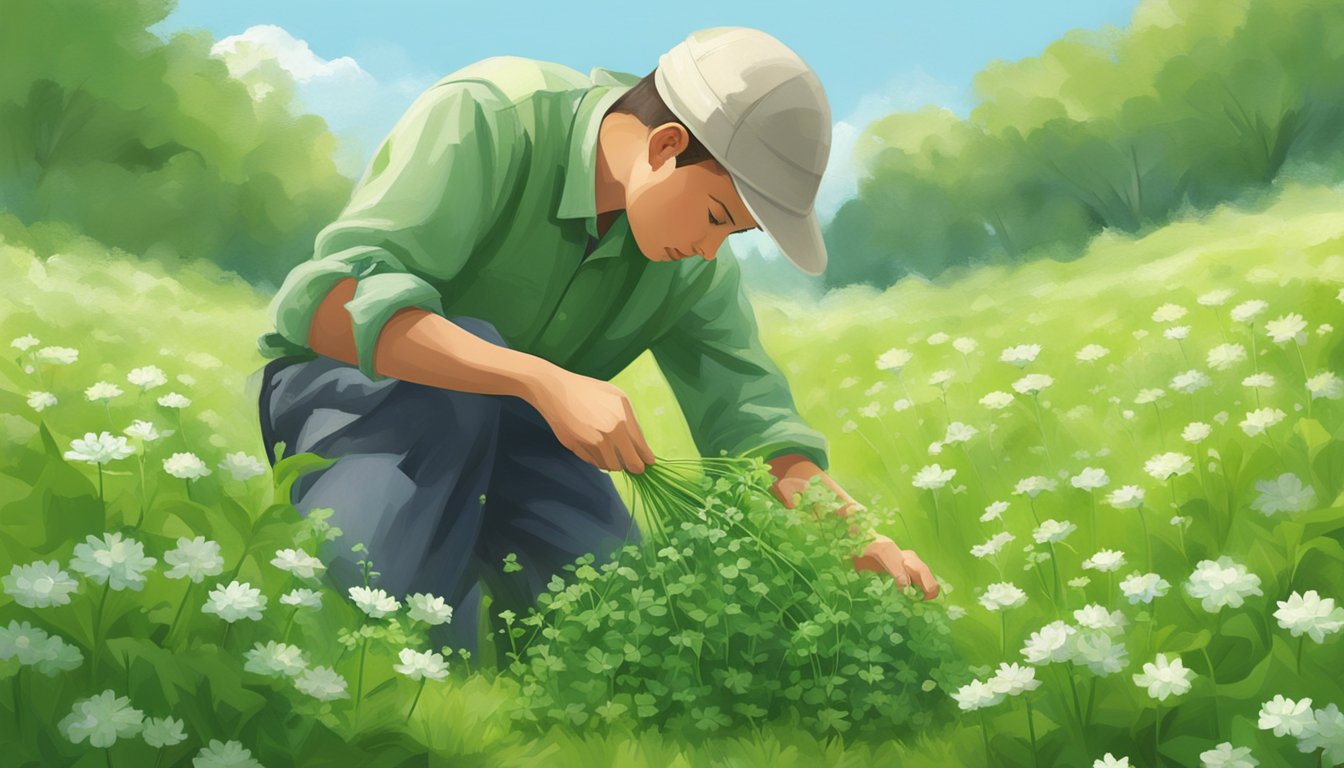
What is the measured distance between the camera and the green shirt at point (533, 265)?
8.71 feet

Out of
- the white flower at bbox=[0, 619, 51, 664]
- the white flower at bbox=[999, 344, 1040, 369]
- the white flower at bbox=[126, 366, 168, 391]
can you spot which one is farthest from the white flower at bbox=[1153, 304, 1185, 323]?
the white flower at bbox=[0, 619, 51, 664]

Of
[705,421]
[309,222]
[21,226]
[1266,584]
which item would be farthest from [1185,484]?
[309,222]

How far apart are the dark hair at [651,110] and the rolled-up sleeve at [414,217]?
26 cm

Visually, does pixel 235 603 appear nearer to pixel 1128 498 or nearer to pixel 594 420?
pixel 594 420

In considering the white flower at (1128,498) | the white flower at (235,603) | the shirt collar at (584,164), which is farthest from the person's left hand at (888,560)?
the white flower at (235,603)

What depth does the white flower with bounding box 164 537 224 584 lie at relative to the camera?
193 cm

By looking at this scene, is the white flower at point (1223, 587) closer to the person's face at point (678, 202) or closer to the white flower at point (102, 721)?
the person's face at point (678, 202)

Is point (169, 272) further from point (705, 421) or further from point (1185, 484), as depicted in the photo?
point (1185, 484)

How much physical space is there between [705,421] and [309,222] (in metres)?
12.7

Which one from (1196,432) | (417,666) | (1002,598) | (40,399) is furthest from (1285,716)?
(40,399)

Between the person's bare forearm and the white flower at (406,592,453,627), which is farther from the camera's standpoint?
the person's bare forearm

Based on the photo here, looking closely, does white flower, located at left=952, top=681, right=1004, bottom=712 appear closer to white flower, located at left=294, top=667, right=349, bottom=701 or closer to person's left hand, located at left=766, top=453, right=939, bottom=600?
person's left hand, located at left=766, top=453, right=939, bottom=600

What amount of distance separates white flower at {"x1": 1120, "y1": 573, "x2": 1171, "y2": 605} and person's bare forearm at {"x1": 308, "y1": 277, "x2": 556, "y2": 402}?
1.13m

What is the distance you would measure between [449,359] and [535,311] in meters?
0.61
